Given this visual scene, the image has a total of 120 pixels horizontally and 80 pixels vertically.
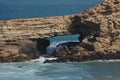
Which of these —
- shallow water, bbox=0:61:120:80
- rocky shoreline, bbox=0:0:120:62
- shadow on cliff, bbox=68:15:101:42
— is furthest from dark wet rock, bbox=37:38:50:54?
shallow water, bbox=0:61:120:80

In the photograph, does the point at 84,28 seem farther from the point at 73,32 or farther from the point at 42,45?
the point at 42,45

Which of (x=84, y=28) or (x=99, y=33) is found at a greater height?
(x=84, y=28)

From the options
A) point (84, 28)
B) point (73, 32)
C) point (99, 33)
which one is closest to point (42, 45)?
point (73, 32)

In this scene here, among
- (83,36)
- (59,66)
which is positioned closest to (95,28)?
(83,36)

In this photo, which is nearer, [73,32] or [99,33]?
[99,33]

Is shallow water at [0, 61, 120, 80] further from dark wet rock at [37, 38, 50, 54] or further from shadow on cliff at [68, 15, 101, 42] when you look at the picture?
dark wet rock at [37, 38, 50, 54]
